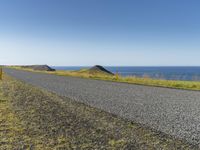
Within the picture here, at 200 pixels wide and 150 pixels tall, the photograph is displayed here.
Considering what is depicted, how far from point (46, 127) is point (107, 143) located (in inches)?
82.2

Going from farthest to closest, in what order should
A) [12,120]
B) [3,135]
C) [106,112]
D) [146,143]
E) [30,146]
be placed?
1. [106,112]
2. [12,120]
3. [3,135]
4. [146,143]
5. [30,146]

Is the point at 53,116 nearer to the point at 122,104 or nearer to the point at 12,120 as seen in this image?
the point at 12,120

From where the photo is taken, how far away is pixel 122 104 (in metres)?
10.4

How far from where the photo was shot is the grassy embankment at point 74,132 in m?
5.12

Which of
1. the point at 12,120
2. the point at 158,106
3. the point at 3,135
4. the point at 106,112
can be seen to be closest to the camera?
the point at 3,135

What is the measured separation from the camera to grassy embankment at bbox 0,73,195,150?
5.12m

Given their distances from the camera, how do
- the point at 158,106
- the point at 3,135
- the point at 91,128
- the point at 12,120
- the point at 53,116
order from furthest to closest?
the point at 158,106, the point at 53,116, the point at 12,120, the point at 91,128, the point at 3,135

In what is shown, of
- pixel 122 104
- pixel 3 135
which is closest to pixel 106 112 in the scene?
pixel 122 104

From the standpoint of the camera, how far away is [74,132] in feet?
19.9

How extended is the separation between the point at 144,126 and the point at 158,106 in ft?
11.0

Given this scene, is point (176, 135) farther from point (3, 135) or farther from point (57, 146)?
point (3, 135)

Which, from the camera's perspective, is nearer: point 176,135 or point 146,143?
point 146,143

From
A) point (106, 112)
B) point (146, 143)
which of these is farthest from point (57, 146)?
point (106, 112)

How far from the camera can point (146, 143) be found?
5.30m
